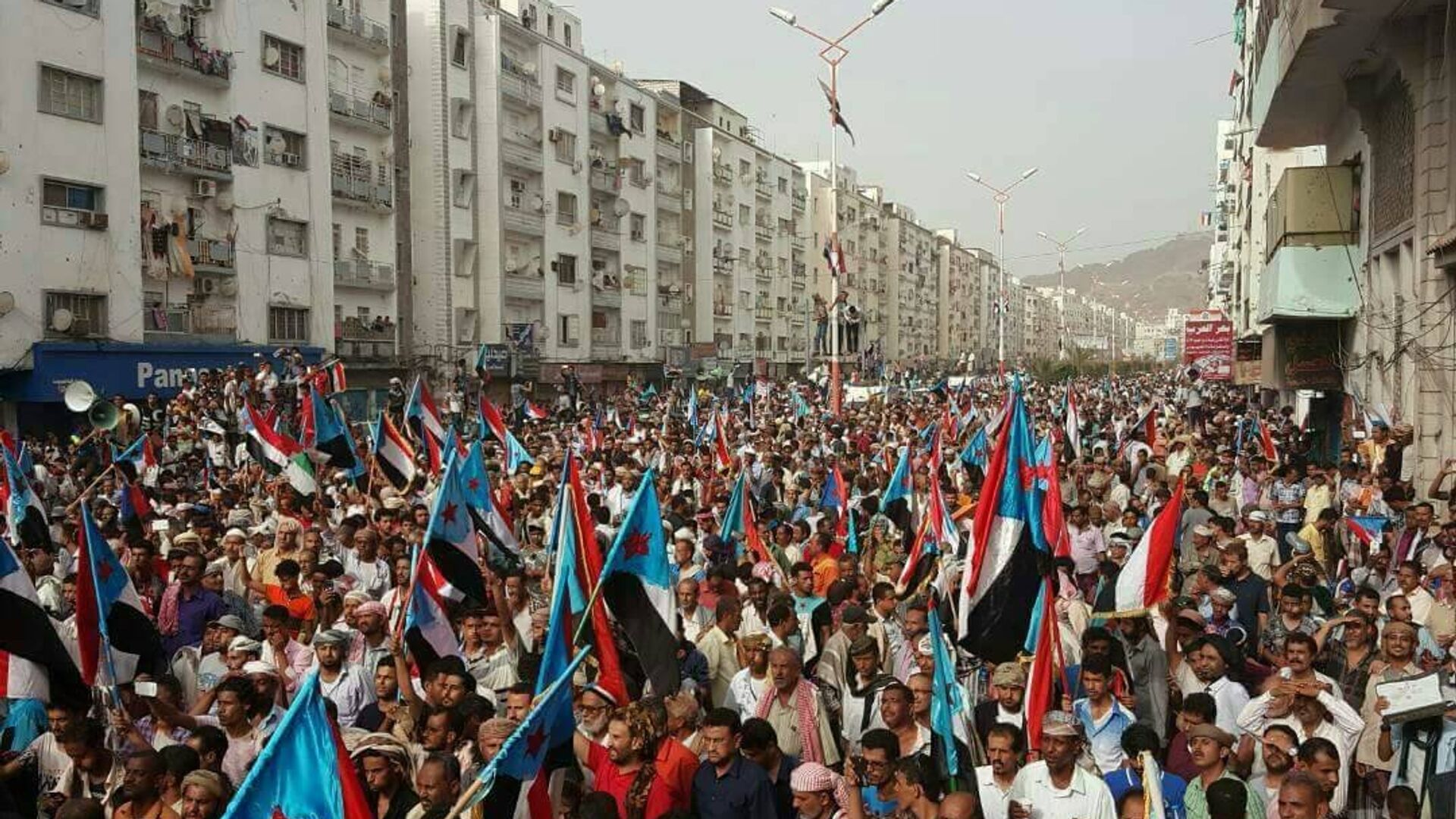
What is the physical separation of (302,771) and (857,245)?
8054 centimetres

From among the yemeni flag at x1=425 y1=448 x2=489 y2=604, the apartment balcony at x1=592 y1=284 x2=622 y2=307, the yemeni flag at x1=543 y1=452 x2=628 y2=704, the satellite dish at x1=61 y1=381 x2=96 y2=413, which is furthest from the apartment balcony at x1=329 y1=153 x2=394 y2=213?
the yemeni flag at x1=543 y1=452 x2=628 y2=704

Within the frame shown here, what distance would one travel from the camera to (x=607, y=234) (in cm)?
5056

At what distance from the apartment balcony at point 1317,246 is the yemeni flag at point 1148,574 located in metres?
12.4

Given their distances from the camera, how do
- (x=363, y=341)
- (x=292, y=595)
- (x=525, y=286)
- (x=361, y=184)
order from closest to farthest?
(x=292, y=595) < (x=361, y=184) < (x=363, y=341) < (x=525, y=286)

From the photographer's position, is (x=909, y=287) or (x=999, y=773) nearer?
(x=999, y=773)

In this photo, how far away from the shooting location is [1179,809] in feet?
17.7

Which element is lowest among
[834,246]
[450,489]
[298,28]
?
[450,489]

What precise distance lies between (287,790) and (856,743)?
3.11m

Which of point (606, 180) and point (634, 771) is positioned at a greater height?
point (606, 180)

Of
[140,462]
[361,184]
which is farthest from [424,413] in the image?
[361,184]

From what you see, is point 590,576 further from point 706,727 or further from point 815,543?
point 815,543

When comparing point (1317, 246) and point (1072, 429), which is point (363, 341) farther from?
point (1317, 246)

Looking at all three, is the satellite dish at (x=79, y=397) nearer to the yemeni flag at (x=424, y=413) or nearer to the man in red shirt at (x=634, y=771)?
the yemeni flag at (x=424, y=413)

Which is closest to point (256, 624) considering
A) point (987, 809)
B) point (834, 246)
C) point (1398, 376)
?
point (987, 809)
